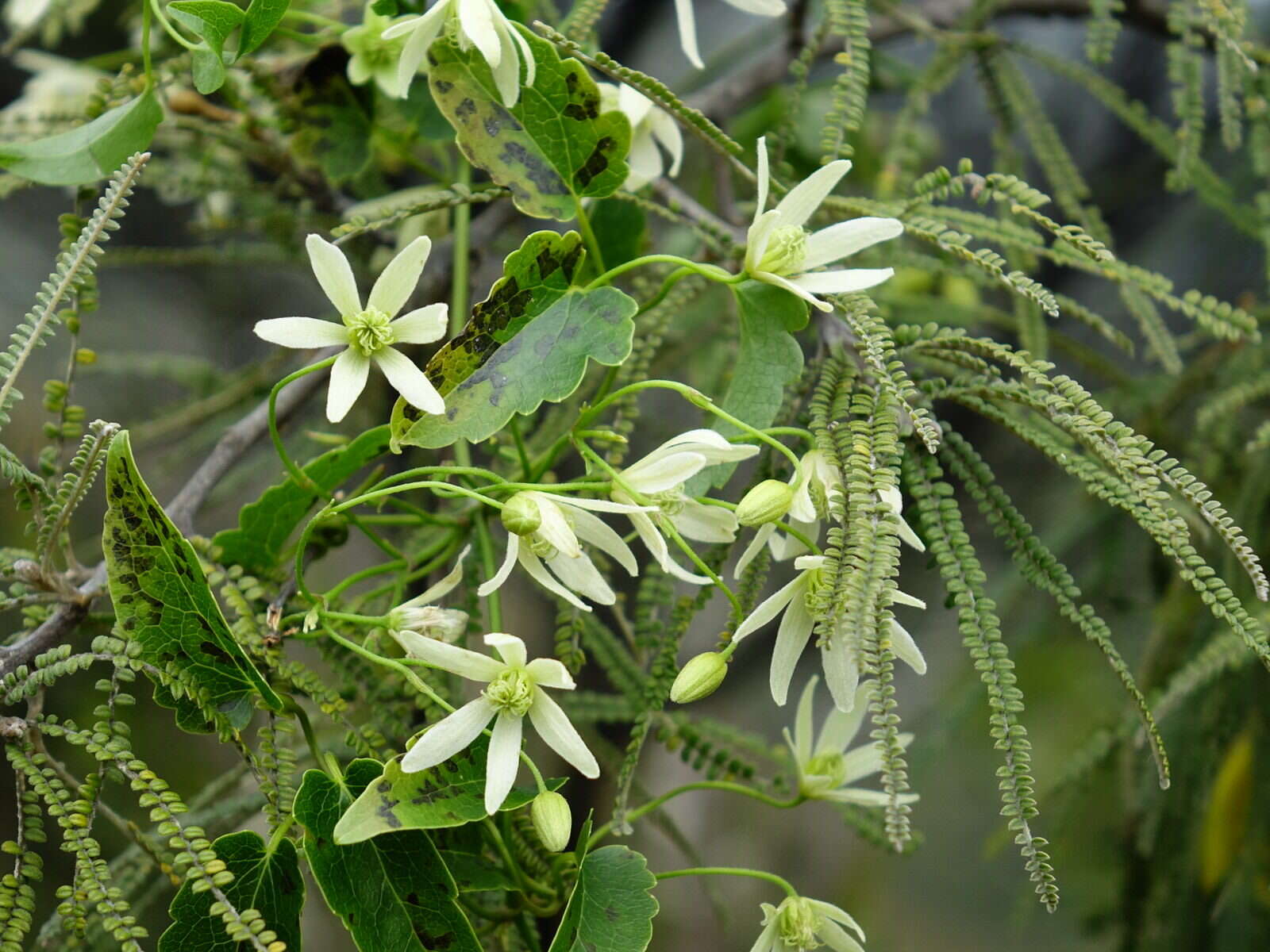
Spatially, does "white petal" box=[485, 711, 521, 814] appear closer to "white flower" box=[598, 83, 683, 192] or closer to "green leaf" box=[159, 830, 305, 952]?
"green leaf" box=[159, 830, 305, 952]

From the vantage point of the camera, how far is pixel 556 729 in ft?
1.27

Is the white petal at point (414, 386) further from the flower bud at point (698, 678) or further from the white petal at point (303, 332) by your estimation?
the flower bud at point (698, 678)

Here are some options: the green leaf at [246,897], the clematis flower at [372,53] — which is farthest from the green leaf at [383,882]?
the clematis flower at [372,53]

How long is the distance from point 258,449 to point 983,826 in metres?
1.39

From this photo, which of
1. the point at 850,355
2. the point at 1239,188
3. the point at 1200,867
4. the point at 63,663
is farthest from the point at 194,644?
the point at 1239,188

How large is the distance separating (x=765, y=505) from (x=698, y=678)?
72 mm

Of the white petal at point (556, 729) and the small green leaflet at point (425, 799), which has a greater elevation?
the white petal at point (556, 729)

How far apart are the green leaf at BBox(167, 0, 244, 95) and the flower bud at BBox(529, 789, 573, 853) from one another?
0.33 m

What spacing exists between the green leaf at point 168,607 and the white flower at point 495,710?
0.22 ft

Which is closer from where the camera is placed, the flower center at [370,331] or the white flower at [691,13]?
the flower center at [370,331]

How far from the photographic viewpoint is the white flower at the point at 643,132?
534 millimetres

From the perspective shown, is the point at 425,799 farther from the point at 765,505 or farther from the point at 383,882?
the point at 765,505

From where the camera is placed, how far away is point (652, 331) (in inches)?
18.8

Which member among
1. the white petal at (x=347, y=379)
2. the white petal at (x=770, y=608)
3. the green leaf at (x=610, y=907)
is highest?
the white petal at (x=347, y=379)
